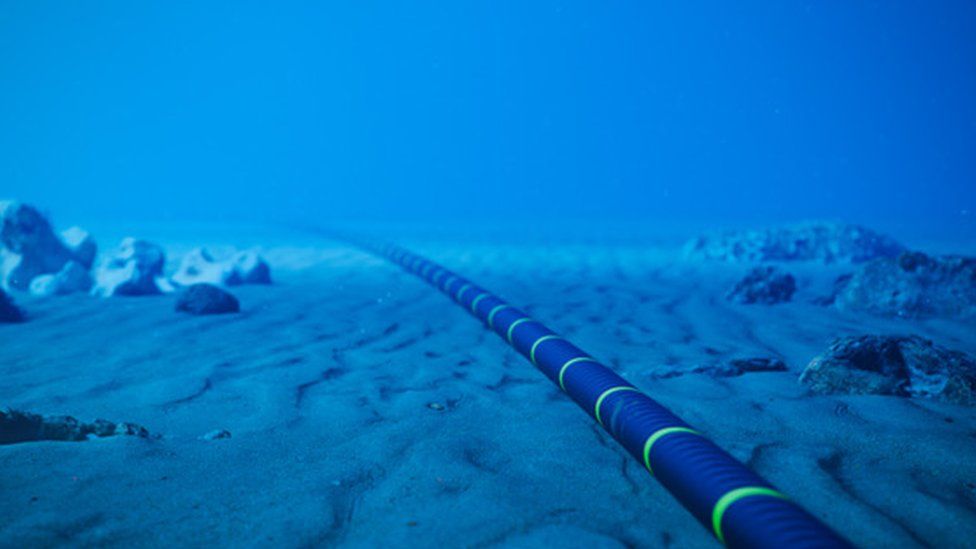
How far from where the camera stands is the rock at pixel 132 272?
20.4 ft

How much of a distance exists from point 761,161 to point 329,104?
9943cm

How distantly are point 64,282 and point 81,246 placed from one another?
115 cm

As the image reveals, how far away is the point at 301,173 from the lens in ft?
302

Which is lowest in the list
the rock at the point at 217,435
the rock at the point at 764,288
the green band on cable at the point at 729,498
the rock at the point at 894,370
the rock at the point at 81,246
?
the rock at the point at 217,435

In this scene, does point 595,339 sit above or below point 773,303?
below

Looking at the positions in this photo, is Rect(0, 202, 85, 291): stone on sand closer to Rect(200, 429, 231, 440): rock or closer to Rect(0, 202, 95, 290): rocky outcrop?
Rect(0, 202, 95, 290): rocky outcrop

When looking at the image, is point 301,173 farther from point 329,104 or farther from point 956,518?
point 956,518

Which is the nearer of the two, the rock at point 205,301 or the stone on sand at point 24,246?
the rock at point 205,301

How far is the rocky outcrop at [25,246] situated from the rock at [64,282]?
0.92 feet

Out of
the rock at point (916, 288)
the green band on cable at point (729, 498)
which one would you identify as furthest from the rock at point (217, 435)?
Result: the rock at point (916, 288)

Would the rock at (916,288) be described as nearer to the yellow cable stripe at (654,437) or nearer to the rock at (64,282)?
the yellow cable stripe at (654,437)

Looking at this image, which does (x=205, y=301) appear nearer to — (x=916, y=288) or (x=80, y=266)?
(x=80, y=266)

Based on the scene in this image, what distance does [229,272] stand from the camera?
23.3 feet

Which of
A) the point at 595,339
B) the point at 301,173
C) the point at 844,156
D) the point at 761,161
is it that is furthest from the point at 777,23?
the point at 595,339
